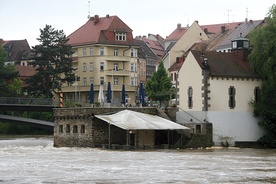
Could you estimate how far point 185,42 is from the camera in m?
120

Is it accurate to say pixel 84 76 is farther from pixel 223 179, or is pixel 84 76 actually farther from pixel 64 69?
pixel 223 179

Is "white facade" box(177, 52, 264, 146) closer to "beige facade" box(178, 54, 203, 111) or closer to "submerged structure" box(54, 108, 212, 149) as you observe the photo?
"beige facade" box(178, 54, 203, 111)

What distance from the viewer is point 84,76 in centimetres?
11369

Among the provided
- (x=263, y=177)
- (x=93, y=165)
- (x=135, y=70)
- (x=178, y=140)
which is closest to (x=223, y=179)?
(x=263, y=177)

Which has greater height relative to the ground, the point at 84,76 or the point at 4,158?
the point at 84,76

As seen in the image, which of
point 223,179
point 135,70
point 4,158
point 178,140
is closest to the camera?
point 223,179

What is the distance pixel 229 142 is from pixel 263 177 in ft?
94.1

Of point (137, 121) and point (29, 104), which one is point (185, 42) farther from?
point (137, 121)

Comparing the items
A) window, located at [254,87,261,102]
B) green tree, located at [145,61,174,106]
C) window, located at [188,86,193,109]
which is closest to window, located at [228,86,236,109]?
window, located at [254,87,261,102]

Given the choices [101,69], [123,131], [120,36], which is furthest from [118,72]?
[123,131]

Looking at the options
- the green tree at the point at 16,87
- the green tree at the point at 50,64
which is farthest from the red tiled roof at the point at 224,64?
the green tree at the point at 16,87

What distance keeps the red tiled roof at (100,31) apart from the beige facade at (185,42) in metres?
7.36

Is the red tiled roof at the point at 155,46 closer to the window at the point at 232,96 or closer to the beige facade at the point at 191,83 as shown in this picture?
the beige facade at the point at 191,83

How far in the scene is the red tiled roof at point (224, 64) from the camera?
70812 millimetres
